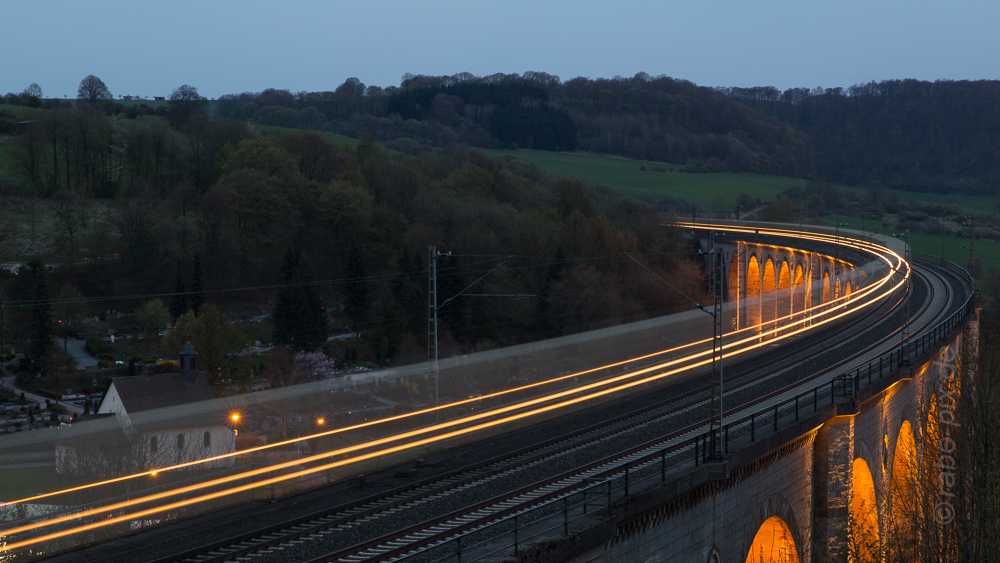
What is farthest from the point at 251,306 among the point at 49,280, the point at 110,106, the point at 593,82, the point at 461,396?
the point at 593,82

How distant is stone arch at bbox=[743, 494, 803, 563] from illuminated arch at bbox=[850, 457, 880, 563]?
1958mm

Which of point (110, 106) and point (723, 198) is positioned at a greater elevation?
point (110, 106)

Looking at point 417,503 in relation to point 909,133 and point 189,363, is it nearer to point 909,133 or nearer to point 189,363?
point 189,363

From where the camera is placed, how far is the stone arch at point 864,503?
17391 mm

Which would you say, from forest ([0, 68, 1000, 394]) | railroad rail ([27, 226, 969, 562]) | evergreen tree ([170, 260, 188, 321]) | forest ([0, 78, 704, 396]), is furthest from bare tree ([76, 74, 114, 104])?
railroad rail ([27, 226, 969, 562])

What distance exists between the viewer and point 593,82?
14700cm

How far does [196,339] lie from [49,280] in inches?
660

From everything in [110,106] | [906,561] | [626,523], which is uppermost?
[110,106]

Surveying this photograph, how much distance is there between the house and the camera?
24.6m

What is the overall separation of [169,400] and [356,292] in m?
21.4

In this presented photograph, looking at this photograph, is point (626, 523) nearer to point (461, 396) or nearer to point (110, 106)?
point (461, 396)

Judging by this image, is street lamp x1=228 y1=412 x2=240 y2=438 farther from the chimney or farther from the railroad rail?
the railroad rail

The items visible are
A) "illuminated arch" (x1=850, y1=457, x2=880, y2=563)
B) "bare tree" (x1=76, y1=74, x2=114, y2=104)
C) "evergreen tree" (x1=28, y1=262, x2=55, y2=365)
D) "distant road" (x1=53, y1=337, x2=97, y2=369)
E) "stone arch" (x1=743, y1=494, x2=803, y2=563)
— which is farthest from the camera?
"bare tree" (x1=76, y1=74, x2=114, y2=104)

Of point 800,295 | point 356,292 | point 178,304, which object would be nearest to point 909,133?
point 800,295
